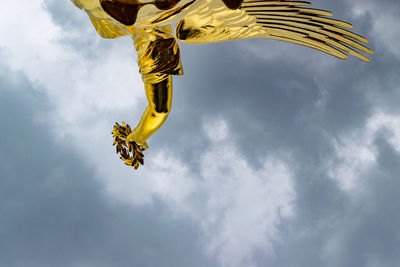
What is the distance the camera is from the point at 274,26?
4000 millimetres

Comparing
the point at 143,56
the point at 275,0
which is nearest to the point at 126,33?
the point at 143,56

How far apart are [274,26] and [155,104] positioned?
1.36 m

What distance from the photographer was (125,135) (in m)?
5.38

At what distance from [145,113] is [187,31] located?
112 cm

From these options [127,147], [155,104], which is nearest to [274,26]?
[155,104]

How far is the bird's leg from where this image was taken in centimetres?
439

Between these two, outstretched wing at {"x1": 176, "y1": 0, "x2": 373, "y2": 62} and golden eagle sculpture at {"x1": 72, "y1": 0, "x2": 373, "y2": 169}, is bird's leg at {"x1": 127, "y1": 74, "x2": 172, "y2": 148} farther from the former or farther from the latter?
outstretched wing at {"x1": 176, "y1": 0, "x2": 373, "y2": 62}

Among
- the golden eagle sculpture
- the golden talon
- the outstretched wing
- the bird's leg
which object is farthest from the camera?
the golden talon

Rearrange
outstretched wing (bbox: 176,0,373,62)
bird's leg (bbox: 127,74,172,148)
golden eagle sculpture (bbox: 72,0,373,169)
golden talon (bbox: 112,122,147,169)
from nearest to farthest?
golden eagle sculpture (bbox: 72,0,373,169) → outstretched wing (bbox: 176,0,373,62) → bird's leg (bbox: 127,74,172,148) → golden talon (bbox: 112,122,147,169)

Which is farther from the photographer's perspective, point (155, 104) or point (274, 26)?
point (155, 104)

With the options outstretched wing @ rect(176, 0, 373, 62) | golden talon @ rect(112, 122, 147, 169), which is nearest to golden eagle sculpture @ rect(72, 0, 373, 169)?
outstretched wing @ rect(176, 0, 373, 62)

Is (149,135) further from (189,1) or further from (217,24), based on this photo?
(189,1)

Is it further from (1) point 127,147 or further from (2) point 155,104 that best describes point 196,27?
(1) point 127,147

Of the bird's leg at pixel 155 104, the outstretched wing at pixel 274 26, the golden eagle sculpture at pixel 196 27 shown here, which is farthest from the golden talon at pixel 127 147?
the outstretched wing at pixel 274 26
